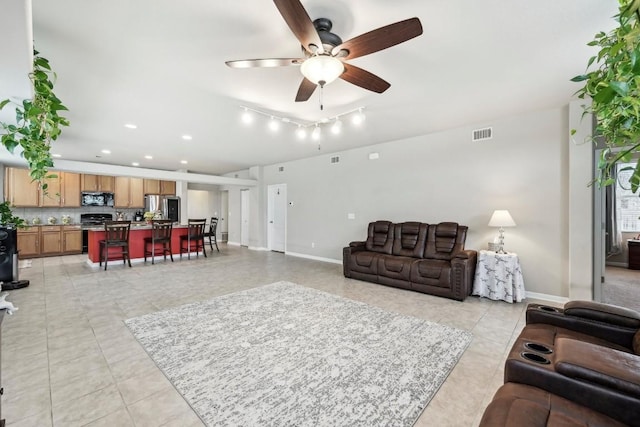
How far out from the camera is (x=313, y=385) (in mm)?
1974

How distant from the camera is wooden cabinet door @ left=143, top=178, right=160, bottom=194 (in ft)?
29.3

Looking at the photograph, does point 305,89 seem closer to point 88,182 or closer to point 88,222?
point 88,182

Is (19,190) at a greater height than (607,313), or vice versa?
(19,190)

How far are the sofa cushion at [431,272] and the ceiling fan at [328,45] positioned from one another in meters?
2.72

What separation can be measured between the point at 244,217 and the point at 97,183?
436 cm

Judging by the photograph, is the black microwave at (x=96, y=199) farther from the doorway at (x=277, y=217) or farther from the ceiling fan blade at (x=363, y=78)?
the ceiling fan blade at (x=363, y=78)

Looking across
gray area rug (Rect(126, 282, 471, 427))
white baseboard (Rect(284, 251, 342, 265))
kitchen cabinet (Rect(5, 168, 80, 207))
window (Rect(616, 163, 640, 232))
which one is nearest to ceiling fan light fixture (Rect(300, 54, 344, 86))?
gray area rug (Rect(126, 282, 471, 427))

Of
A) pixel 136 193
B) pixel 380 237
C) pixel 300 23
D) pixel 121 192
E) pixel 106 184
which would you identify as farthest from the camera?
pixel 136 193

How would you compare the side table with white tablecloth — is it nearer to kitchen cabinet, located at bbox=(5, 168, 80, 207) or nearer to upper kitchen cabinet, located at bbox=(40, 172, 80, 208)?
kitchen cabinet, located at bbox=(5, 168, 80, 207)

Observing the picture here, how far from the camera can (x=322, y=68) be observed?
6.74 ft

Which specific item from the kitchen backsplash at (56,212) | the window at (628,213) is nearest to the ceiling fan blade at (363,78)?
the window at (628,213)

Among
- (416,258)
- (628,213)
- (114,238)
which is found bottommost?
(416,258)

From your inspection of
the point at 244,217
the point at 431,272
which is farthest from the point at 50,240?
the point at 431,272

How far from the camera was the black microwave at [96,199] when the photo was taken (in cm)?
796
